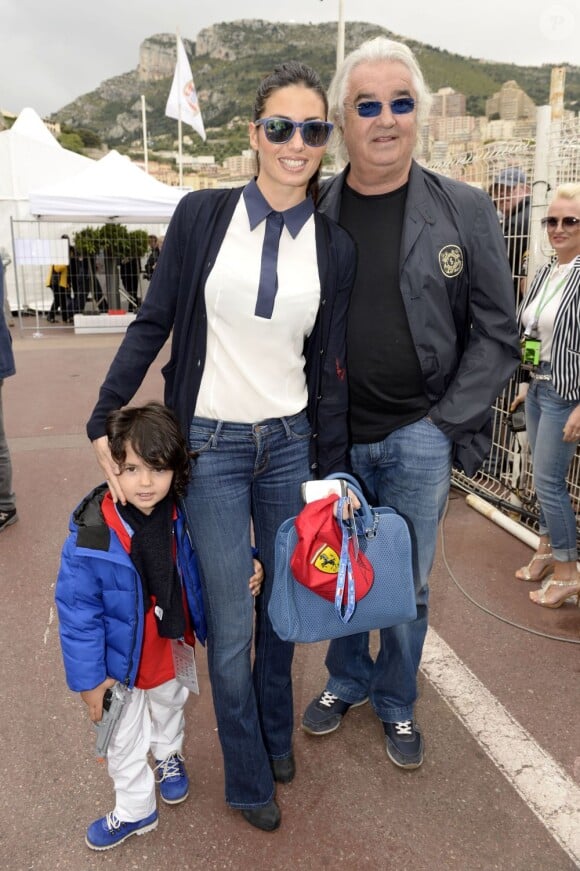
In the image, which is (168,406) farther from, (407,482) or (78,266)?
(78,266)

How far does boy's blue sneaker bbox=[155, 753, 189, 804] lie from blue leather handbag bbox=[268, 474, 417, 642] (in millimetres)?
714

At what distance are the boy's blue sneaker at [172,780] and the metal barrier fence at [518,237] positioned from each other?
289cm

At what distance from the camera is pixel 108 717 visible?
1975 millimetres

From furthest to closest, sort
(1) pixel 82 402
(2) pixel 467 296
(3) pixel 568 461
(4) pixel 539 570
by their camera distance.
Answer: (1) pixel 82 402 → (4) pixel 539 570 → (3) pixel 568 461 → (2) pixel 467 296

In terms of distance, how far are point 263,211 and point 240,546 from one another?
945 millimetres

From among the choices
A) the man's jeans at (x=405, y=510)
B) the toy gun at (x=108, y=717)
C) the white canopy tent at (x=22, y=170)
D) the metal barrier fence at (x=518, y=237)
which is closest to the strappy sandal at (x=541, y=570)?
the metal barrier fence at (x=518, y=237)

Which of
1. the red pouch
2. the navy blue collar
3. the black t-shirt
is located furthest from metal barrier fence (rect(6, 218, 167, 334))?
the red pouch

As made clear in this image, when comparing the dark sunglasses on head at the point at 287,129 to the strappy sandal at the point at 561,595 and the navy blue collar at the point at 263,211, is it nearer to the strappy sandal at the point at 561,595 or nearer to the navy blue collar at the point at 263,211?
the navy blue collar at the point at 263,211

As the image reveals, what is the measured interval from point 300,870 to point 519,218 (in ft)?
13.1

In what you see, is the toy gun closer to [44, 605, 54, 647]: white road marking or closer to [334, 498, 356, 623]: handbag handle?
[334, 498, 356, 623]: handbag handle

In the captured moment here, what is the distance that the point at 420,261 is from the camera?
209 cm

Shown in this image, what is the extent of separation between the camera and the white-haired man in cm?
210

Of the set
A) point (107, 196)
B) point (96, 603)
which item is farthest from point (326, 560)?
point (107, 196)

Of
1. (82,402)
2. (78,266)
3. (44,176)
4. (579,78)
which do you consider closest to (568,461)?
(82,402)
